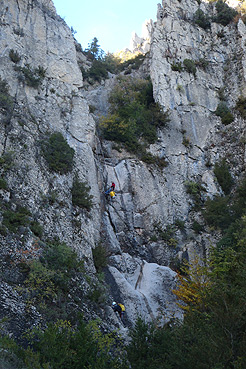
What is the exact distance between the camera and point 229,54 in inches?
1289

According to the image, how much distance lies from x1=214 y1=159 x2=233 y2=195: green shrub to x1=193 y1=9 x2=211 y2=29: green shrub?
1598 cm

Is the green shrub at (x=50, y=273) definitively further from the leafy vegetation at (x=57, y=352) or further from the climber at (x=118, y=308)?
the climber at (x=118, y=308)

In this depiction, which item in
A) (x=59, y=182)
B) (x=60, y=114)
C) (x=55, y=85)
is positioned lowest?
(x=59, y=182)

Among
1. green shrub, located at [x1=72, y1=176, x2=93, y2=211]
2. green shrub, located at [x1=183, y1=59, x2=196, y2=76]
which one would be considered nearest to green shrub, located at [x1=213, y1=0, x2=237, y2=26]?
green shrub, located at [x1=183, y1=59, x2=196, y2=76]

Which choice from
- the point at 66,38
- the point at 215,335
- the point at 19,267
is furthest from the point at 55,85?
the point at 215,335

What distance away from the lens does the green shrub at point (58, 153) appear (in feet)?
61.7

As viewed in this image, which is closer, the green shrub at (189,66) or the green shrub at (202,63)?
the green shrub at (189,66)

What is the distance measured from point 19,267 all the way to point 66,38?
2019 centimetres

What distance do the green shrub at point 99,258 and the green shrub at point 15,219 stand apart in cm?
398

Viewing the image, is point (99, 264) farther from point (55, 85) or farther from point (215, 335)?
point (55, 85)

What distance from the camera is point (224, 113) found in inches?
1136

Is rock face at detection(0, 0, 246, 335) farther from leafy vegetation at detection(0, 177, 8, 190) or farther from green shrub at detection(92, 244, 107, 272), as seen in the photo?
green shrub at detection(92, 244, 107, 272)

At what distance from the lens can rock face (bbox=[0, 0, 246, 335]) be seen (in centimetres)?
1653

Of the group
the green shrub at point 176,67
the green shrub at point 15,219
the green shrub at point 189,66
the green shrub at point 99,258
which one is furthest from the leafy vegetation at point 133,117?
the green shrub at point 15,219
